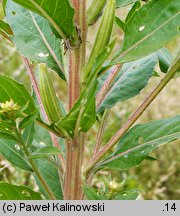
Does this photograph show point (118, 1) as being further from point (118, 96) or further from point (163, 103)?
point (163, 103)

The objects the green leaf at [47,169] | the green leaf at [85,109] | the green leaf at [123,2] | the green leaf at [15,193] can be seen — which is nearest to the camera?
the green leaf at [85,109]

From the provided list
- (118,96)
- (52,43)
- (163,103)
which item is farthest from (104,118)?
(163,103)

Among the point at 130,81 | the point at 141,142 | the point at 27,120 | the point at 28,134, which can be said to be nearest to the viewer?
the point at 27,120

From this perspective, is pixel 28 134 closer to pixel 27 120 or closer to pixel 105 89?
pixel 27 120

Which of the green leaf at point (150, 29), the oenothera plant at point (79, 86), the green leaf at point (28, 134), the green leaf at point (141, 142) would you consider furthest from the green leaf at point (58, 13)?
the green leaf at point (141, 142)

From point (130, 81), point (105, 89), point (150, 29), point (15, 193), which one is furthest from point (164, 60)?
point (15, 193)

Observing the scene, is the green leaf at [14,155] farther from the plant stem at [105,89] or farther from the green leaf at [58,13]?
the green leaf at [58,13]
